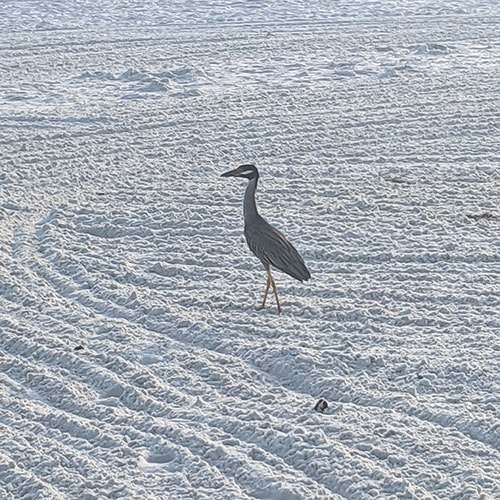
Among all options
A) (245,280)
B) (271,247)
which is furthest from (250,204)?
(245,280)

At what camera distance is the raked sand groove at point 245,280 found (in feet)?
17.3

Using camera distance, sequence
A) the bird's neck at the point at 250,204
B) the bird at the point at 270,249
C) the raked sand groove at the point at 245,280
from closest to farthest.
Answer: the raked sand groove at the point at 245,280
the bird at the point at 270,249
the bird's neck at the point at 250,204

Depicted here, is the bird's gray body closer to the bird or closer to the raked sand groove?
the bird

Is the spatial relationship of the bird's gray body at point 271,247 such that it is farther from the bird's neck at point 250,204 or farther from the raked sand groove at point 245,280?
the raked sand groove at point 245,280

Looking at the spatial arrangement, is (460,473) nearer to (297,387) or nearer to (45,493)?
(297,387)

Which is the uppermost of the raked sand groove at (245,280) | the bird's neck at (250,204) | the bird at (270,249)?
the bird's neck at (250,204)

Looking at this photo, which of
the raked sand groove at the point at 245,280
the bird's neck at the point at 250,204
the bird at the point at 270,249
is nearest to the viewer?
the raked sand groove at the point at 245,280

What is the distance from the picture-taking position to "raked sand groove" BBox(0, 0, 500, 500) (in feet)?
17.3

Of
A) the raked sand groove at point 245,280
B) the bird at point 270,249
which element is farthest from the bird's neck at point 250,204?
the raked sand groove at point 245,280

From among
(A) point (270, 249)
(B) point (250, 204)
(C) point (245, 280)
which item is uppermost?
(B) point (250, 204)

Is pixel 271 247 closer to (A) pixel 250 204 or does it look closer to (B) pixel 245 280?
(A) pixel 250 204

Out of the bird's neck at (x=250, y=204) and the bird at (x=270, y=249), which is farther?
the bird's neck at (x=250, y=204)

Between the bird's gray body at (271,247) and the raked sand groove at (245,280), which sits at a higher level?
the bird's gray body at (271,247)

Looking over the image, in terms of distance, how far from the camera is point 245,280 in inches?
294
